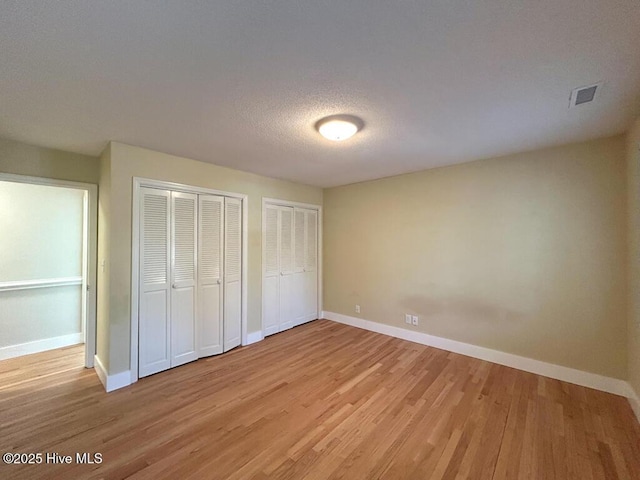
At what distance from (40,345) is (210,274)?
97.0 inches

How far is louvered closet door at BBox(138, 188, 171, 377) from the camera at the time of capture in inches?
108

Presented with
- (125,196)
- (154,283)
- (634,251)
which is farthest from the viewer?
(154,283)

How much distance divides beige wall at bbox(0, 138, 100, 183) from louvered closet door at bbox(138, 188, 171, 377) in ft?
2.96

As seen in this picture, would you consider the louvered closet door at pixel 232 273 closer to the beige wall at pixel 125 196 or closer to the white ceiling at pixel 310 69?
the beige wall at pixel 125 196

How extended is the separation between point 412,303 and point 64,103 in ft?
13.9

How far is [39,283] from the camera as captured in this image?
3428 mm

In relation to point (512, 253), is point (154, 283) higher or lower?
lower

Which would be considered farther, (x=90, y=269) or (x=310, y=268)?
(x=310, y=268)

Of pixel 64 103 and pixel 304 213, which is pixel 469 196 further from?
pixel 64 103

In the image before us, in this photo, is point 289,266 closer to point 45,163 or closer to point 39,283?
point 45,163

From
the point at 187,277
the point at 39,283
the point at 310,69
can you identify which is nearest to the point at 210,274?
the point at 187,277

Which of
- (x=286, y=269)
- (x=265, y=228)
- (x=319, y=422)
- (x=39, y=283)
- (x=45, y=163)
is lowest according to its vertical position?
(x=319, y=422)

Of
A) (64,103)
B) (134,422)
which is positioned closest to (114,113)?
(64,103)

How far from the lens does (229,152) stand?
289cm
